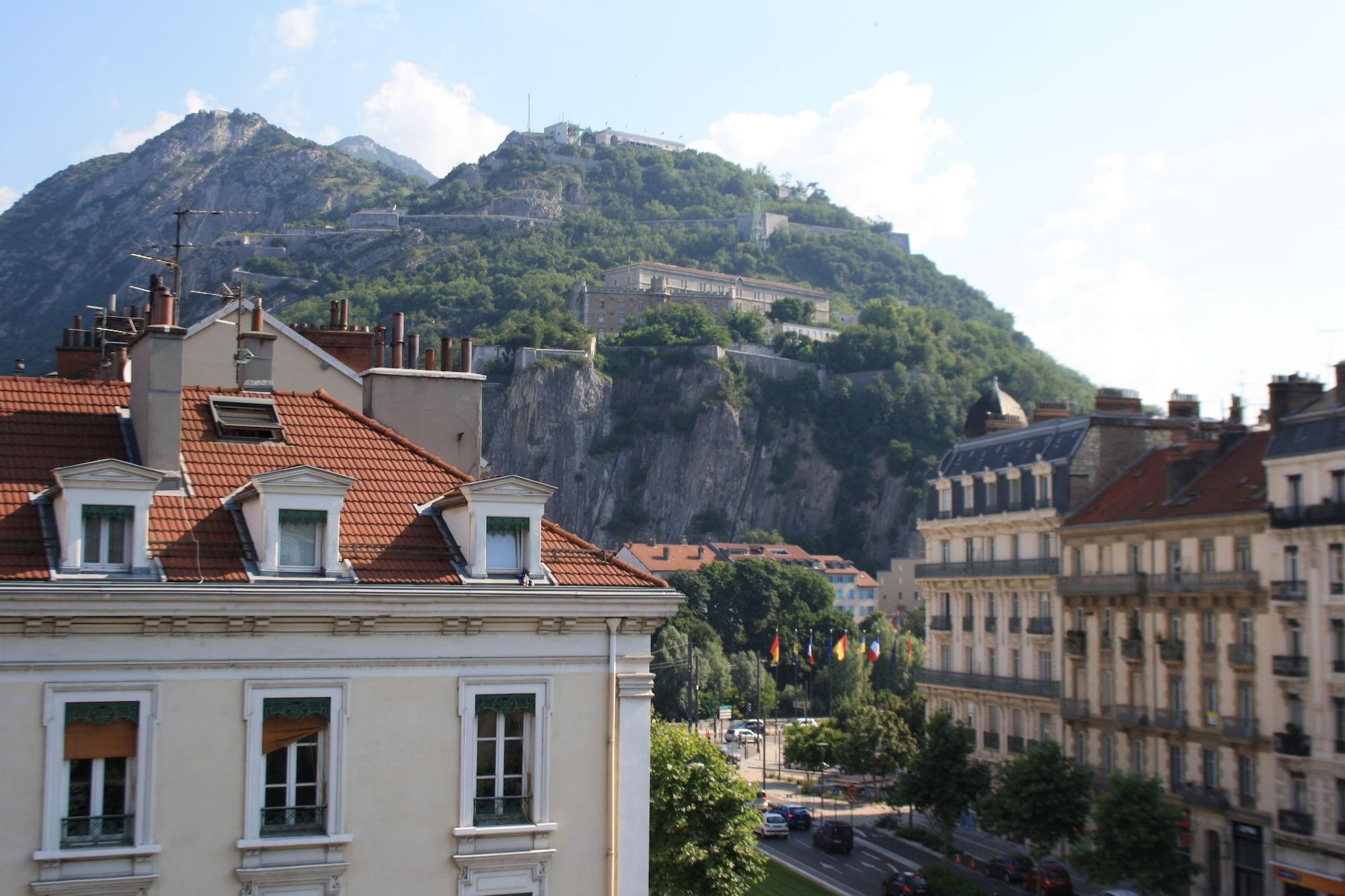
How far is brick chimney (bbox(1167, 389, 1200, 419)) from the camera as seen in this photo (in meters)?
60.9

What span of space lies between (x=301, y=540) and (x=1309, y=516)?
3518 centimetres

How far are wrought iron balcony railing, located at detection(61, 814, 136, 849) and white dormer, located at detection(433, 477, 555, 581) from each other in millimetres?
4262

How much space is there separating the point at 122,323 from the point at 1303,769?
107ft

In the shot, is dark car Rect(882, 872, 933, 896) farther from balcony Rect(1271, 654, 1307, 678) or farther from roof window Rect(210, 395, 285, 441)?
roof window Rect(210, 395, 285, 441)

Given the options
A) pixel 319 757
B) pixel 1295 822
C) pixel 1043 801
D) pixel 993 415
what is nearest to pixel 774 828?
pixel 1043 801

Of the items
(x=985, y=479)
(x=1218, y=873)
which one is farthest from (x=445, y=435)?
(x=985, y=479)

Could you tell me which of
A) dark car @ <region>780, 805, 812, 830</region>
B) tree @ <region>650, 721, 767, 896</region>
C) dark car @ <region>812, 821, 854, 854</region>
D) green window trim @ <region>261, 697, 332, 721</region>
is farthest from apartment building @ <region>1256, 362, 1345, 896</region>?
green window trim @ <region>261, 697, 332, 721</region>

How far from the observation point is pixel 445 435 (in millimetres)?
23734

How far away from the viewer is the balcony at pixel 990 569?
2279 inches

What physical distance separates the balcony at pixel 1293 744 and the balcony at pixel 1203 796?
304cm

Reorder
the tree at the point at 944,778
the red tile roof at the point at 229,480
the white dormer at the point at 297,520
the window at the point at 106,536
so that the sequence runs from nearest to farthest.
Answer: the window at the point at 106,536, the red tile roof at the point at 229,480, the white dormer at the point at 297,520, the tree at the point at 944,778

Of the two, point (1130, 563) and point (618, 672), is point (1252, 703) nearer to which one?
point (1130, 563)

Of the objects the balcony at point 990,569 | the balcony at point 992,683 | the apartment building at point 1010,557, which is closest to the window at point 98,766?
the apartment building at point 1010,557

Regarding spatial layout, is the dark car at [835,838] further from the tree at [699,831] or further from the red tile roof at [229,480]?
the red tile roof at [229,480]
